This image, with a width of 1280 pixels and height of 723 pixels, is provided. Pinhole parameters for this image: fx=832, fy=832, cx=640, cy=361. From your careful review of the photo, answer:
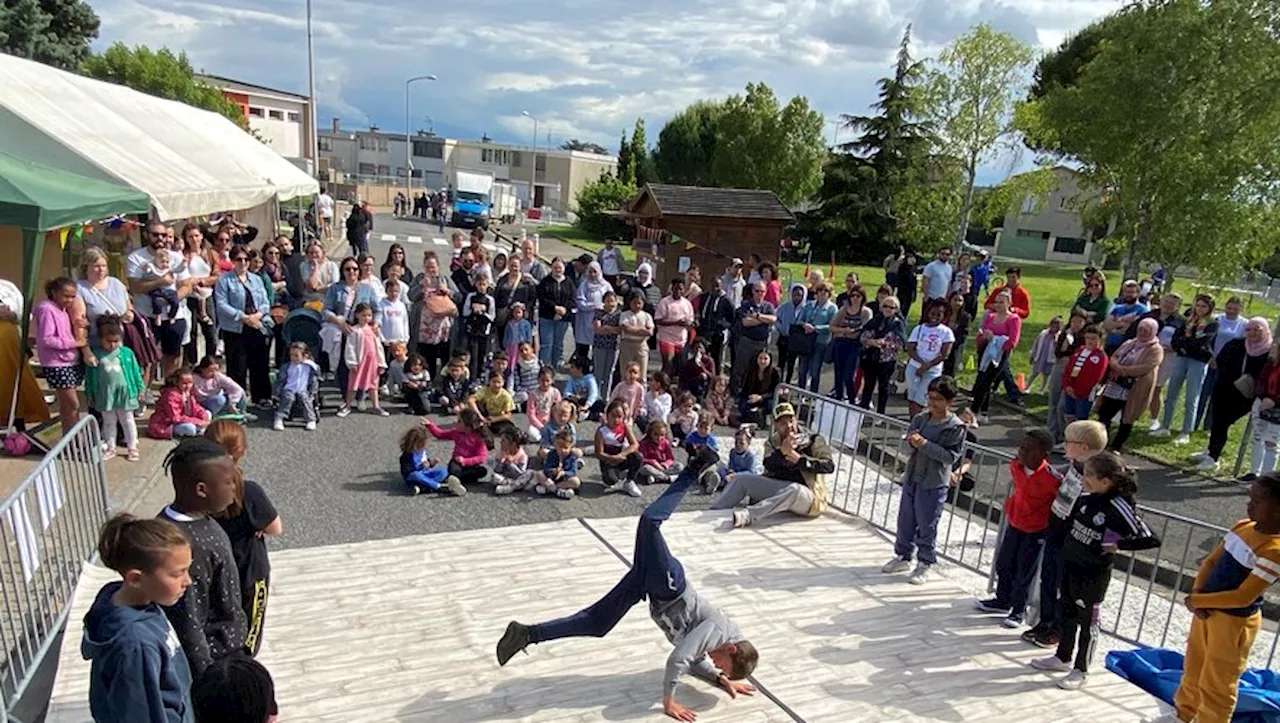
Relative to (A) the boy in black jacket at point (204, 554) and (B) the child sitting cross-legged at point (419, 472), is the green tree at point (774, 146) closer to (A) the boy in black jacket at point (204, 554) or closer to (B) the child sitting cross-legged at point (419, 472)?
(B) the child sitting cross-legged at point (419, 472)

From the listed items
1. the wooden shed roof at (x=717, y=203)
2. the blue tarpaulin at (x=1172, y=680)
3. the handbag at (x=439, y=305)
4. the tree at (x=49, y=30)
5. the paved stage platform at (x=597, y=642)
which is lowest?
the paved stage platform at (x=597, y=642)

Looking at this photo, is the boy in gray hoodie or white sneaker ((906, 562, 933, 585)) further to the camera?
white sneaker ((906, 562, 933, 585))

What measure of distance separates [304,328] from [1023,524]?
28.1ft

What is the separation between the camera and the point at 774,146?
3778cm

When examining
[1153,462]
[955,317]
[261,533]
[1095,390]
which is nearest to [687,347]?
[955,317]

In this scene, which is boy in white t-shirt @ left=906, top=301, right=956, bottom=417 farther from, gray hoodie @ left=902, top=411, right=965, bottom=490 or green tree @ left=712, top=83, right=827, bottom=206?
green tree @ left=712, top=83, right=827, bottom=206

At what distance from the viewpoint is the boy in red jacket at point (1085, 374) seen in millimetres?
9984

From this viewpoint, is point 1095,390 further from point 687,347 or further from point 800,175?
point 800,175

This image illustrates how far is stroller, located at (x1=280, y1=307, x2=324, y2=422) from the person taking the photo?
10500 mm

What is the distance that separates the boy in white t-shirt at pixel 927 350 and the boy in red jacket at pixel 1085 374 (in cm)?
144

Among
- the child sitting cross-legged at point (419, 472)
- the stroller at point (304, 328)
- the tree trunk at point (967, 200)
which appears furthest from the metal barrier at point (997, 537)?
the tree trunk at point (967, 200)

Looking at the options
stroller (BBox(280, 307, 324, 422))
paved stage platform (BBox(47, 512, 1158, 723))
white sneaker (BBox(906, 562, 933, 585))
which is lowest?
paved stage platform (BBox(47, 512, 1158, 723))

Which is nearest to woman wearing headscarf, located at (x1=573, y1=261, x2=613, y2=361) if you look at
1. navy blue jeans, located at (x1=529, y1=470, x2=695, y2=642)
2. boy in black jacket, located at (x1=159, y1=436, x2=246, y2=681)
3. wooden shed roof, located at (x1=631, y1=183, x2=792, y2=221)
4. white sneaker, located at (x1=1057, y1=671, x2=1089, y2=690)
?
navy blue jeans, located at (x1=529, y1=470, x2=695, y2=642)

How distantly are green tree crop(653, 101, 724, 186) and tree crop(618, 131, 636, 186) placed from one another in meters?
1.67
